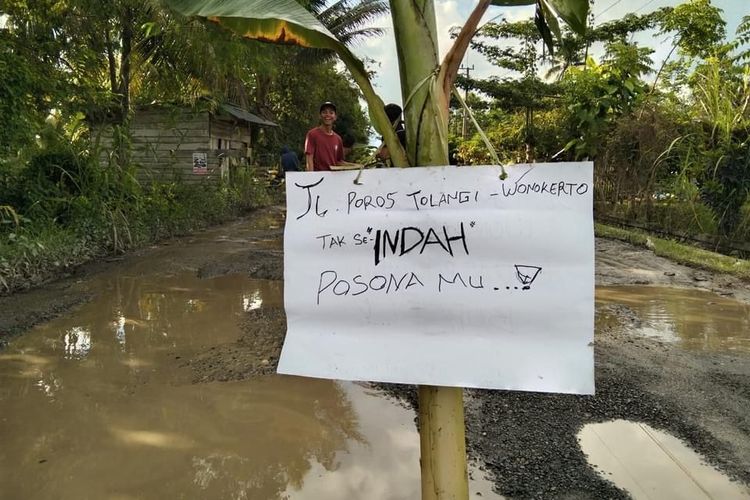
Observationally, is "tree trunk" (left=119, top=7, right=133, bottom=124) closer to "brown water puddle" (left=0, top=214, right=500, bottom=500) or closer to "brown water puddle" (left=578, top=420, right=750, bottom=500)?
"brown water puddle" (left=0, top=214, right=500, bottom=500)

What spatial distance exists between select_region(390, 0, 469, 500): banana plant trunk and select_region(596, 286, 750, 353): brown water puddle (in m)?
4.27

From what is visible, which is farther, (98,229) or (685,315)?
(98,229)

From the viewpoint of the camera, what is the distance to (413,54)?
4.26ft

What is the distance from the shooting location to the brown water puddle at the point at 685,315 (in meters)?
5.05

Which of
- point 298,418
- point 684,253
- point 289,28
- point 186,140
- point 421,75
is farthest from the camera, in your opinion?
point 186,140

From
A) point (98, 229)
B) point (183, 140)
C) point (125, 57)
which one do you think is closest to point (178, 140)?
point (183, 140)

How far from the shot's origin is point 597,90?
12367 millimetres

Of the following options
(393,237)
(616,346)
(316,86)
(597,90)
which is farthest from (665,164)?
(316,86)

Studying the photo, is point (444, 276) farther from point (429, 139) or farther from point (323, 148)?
point (323, 148)

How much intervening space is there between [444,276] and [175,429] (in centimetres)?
270

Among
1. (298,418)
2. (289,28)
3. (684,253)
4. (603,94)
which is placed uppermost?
(603,94)

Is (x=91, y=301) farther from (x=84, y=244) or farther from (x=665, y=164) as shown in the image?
(x=665, y=164)

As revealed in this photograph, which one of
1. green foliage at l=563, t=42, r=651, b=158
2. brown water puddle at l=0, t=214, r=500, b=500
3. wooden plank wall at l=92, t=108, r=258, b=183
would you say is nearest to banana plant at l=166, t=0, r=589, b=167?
brown water puddle at l=0, t=214, r=500, b=500

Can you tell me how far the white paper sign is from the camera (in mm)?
1285
